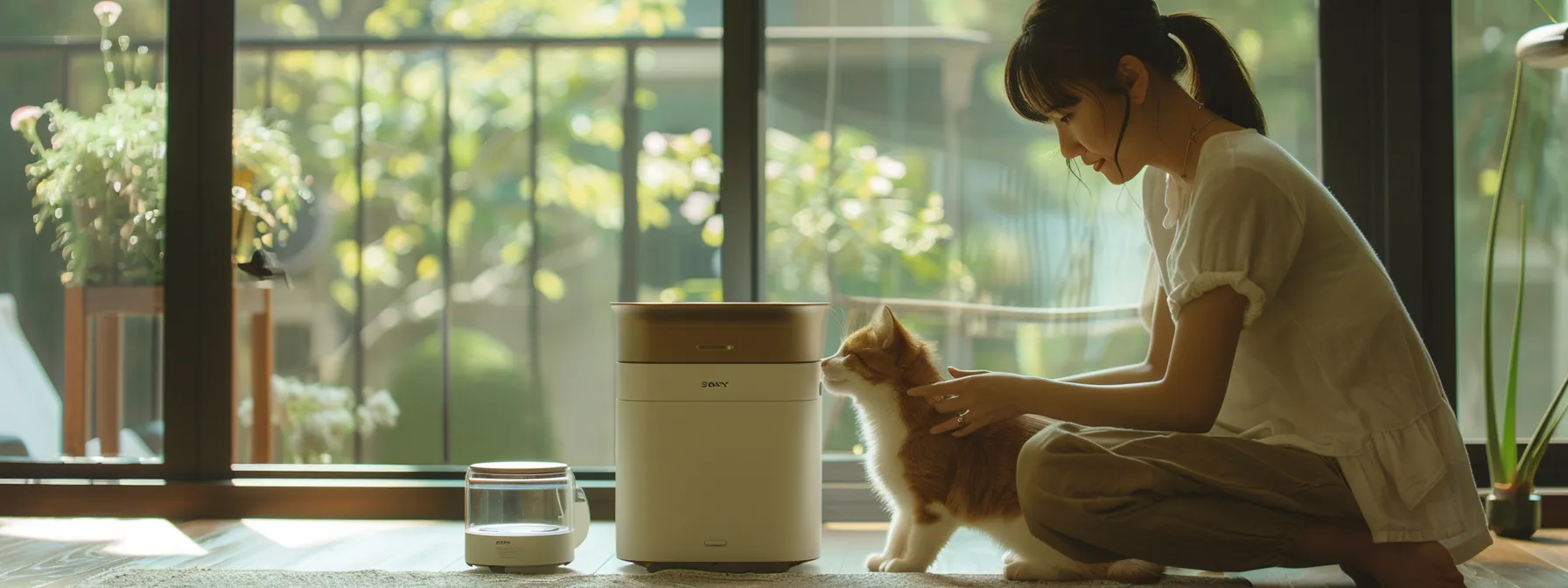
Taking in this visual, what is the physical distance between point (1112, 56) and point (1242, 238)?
272 mm

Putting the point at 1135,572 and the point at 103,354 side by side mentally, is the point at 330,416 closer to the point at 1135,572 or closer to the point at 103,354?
the point at 103,354

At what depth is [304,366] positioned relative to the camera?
2816 mm

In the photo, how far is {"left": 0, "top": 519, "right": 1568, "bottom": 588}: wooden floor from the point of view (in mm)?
1930

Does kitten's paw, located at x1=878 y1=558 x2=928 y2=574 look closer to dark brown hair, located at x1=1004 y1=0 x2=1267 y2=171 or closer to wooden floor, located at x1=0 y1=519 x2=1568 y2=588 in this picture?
wooden floor, located at x1=0 y1=519 x2=1568 y2=588

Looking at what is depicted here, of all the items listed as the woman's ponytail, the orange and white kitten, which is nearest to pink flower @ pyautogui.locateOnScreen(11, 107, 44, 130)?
the orange and white kitten

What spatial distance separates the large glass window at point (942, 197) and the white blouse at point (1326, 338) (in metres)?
0.98

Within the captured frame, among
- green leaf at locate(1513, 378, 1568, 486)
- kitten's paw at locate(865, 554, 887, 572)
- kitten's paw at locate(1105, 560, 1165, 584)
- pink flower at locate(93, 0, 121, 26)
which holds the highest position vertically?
pink flower at locate(93, 0, 121, 26)

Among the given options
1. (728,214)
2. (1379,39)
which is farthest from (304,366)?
(1379,39)

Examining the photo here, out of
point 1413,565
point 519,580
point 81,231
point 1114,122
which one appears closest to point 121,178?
point 81,231

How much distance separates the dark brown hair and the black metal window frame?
3.27 feet

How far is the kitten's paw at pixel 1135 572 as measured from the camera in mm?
1782

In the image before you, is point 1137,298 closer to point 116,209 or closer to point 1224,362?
point 1224,362

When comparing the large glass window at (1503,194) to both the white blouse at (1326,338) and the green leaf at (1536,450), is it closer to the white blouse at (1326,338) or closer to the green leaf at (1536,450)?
the green leaf at (1536,450)

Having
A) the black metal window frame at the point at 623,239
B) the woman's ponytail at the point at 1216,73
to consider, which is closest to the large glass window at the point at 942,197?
the black metal window frame at the point at 623,239
